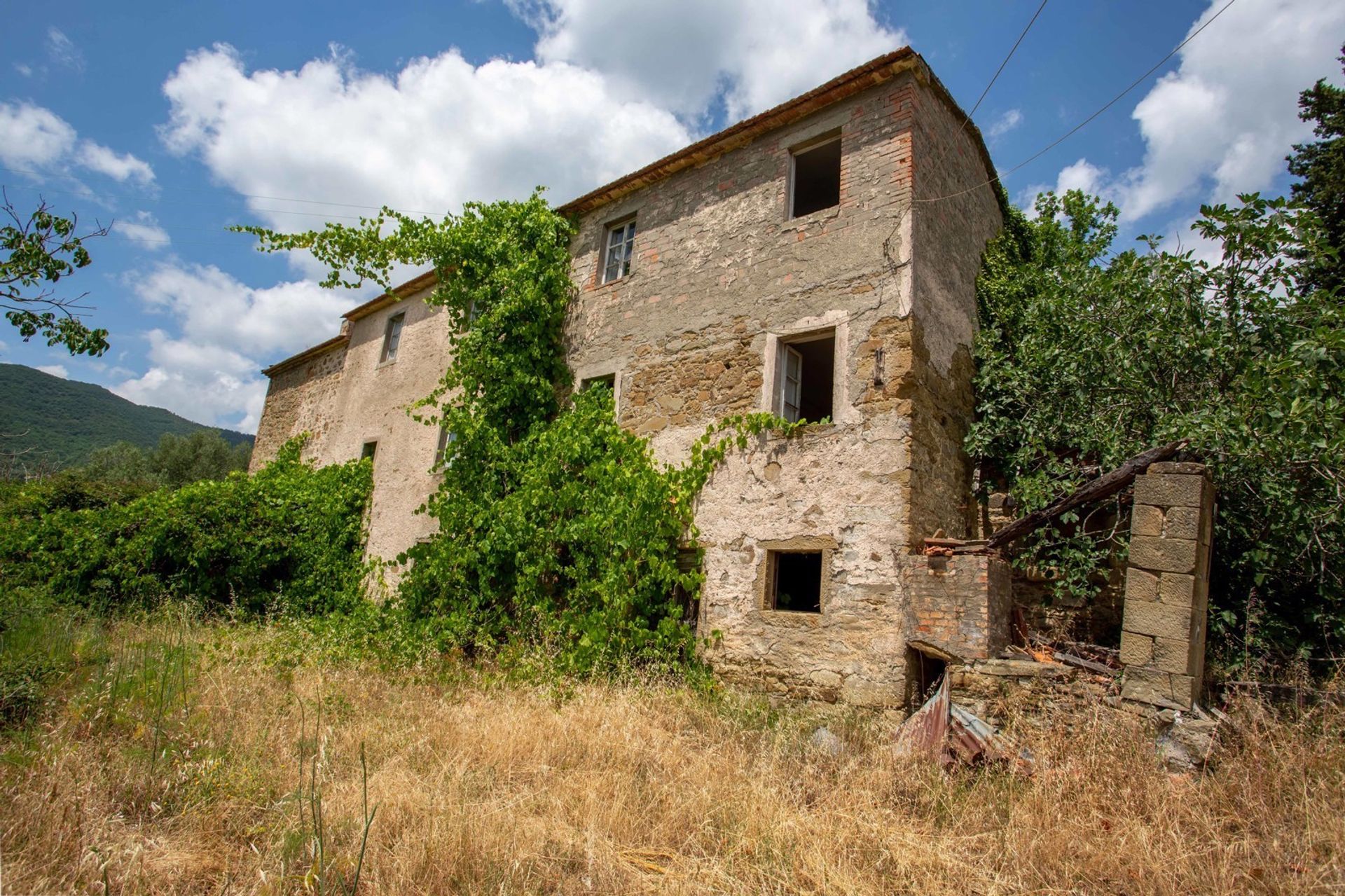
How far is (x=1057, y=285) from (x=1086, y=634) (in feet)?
13.9

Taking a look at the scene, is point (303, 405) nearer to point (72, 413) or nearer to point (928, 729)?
point (928, 729)

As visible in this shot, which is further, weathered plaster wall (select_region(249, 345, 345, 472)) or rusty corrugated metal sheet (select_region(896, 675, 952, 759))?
weathered plaster wall (select_region(249, 345, 345, 472))

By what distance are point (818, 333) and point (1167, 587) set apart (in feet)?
13.6

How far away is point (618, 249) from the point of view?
10625mm

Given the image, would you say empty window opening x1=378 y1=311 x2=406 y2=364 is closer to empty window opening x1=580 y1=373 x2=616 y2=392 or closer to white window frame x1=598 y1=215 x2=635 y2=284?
white window frame x1=598 y1=215 x2=635 y2=284

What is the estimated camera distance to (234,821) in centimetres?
369

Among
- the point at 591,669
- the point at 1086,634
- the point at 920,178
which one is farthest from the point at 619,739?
the point at 920,178

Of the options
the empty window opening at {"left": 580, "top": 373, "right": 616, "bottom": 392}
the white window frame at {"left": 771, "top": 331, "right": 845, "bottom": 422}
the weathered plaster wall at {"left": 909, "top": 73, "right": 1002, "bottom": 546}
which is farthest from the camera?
the empty window opening at {"left": 580, "top": 373, "right": 616, "bottom": 392}

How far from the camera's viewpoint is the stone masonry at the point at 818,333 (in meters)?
6.89

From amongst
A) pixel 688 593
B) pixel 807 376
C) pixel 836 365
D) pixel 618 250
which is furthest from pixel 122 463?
pixel 836 365

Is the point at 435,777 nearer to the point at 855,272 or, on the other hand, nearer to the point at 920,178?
the point at 855,272

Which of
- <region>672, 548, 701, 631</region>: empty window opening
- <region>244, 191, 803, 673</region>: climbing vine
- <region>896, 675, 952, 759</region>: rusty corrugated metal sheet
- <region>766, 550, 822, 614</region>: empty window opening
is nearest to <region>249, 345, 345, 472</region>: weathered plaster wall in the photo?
<region>244, 191, 803, 673</region>: climbing vine

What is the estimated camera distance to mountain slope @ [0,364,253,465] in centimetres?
4838

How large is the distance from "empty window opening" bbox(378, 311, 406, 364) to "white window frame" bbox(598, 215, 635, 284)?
588 centimetres
